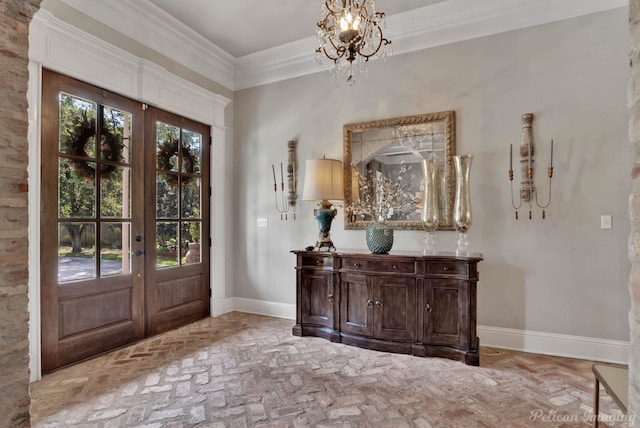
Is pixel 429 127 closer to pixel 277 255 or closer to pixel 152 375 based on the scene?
pixel 277 255

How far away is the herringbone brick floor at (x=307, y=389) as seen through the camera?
80.5 inches

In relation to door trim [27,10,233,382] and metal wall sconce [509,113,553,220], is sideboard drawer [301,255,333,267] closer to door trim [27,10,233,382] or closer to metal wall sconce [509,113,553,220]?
door trim [27,10,233,382]

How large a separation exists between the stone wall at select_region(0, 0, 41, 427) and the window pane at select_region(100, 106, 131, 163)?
6.39ft

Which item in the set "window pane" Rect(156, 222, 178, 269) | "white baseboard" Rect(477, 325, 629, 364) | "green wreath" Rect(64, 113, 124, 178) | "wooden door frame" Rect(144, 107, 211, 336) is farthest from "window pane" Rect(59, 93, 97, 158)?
"white baseboard" Rect(477, 325, 629, 364)

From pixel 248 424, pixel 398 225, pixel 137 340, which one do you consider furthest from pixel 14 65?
pixel 398 225

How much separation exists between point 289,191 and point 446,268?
6.70ft

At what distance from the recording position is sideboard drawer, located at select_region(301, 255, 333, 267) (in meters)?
3.36

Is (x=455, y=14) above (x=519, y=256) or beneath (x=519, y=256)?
above

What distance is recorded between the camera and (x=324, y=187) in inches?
135

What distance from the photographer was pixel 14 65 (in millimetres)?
1262

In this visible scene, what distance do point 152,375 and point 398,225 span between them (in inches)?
99.9

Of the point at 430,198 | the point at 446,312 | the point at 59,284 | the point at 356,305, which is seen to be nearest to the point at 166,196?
the point at 59,284

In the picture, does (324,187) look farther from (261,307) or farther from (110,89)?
(110,89)

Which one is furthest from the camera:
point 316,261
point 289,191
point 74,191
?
point 289,191
